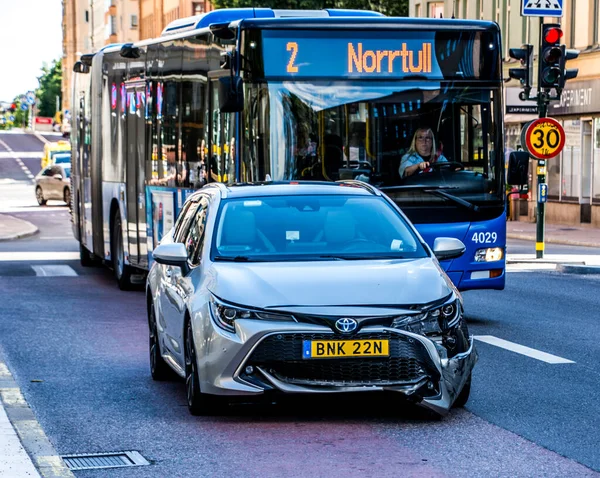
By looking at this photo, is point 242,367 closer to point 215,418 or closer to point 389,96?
point 215,418

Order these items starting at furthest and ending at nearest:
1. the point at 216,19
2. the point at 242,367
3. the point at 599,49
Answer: the point at 599,49
the point at 216,19
the point at 242,367

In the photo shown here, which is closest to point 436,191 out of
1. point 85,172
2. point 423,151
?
point 423,151

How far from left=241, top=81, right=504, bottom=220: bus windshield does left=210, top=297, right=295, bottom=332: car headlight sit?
5816 mm

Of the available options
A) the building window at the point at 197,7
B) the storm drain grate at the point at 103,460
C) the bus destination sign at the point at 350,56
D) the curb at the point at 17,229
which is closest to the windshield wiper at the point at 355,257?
the storm drain grate at the point at 103,460

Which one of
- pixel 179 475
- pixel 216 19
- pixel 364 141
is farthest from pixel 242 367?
pixel 216 19

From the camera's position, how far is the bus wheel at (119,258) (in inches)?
784

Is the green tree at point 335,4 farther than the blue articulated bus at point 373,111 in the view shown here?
Yes

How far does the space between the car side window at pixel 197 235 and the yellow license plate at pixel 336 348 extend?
1344mm

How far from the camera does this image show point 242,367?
29.7ft

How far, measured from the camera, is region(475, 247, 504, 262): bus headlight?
15508 mm

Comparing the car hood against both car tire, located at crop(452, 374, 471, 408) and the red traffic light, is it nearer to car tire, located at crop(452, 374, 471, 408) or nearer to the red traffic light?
car tire, located at crop(452, 374, 471, 408)

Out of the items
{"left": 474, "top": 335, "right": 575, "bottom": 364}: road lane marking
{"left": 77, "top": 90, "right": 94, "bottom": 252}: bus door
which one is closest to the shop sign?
{"left": 77, "top": 90, "right": 94, "bottom": 252}: bus door

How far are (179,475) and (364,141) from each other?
25.3ft

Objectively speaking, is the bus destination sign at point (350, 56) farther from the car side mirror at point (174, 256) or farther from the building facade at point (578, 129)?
the building facade at point (578, 129)
